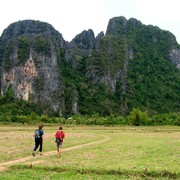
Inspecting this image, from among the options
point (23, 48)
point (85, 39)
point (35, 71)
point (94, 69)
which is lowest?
point (35, 71)

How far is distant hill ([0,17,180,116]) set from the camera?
109m

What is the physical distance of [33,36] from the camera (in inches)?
4537

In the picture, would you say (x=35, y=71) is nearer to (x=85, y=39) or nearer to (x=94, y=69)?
(x=94, y=69)

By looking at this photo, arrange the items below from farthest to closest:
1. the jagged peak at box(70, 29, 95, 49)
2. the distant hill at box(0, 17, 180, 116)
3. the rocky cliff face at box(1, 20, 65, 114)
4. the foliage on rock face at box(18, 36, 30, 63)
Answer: the jagged peak at box(70, 29, 95, 49), the foliage on rock face at box(18, 36, 30, 63), the distant hill at box(0, 17, 180, 116), the rocky cliff face at box(1, 20, 65, 114)

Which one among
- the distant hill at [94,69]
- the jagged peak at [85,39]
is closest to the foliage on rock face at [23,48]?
the distant hill at [94,69]

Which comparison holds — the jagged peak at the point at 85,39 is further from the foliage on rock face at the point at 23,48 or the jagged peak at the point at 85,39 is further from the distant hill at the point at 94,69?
the foliage on rock face at the point at 23,48

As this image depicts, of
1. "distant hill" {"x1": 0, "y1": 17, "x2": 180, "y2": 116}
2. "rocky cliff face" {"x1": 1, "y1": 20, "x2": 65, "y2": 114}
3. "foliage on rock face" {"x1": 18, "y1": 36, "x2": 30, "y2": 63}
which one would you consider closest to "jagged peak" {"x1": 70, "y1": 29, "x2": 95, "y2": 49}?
"distant hill" {"x1": 0, "y1": 17, "x2": 180, "y2": 116}

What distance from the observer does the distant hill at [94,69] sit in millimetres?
109125

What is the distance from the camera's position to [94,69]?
12188cm

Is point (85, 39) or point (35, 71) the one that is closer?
point (35, 71)

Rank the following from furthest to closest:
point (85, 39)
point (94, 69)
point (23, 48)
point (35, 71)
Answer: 1. point (85, 39)
2. point (94, 69)
3. point (23, 48)
4. point (35, 71)

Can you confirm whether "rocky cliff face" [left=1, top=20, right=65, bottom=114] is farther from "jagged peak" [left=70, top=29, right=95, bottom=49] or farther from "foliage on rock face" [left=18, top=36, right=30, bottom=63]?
"jagged peak" [left=70, top=29, right=95, bottom=49]

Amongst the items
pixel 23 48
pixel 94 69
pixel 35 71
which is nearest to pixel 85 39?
pixel 94 69

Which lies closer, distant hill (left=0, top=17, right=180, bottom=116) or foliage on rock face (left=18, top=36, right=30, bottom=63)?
distant hill (left=0, top=17, right=180, bottom=116)
